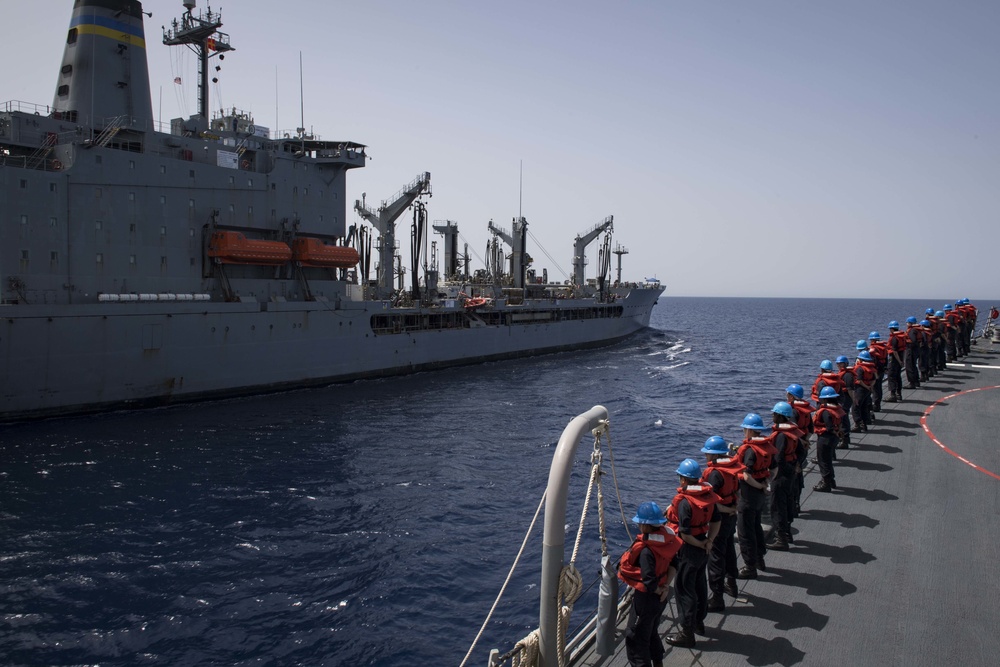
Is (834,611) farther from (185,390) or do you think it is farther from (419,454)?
(185,390)

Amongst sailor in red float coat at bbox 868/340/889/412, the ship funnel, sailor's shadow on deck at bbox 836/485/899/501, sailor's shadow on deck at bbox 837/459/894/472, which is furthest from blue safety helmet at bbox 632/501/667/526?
the ship funnel

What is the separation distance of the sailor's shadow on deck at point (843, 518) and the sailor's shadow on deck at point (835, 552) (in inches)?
31.8

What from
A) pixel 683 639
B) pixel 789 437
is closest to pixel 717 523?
pixel 683 639

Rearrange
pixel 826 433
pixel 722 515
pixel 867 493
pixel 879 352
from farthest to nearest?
pixel 879 352, pixel 867 493, pixel 826 433, pixel 722 515

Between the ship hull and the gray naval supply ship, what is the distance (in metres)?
0.05

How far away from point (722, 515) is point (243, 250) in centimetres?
2480

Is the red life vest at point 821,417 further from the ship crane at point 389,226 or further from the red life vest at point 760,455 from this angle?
the ship crane at point 389,226

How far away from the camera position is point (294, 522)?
1329cm

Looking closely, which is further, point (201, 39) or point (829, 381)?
point (201, 39)

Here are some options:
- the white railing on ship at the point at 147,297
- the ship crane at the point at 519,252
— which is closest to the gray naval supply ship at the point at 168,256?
the white railing on ship at the point at 147,297

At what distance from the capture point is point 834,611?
649cm

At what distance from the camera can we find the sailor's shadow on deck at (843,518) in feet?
28.8

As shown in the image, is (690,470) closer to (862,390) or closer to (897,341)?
(862,390)

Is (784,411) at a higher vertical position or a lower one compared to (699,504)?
higher
